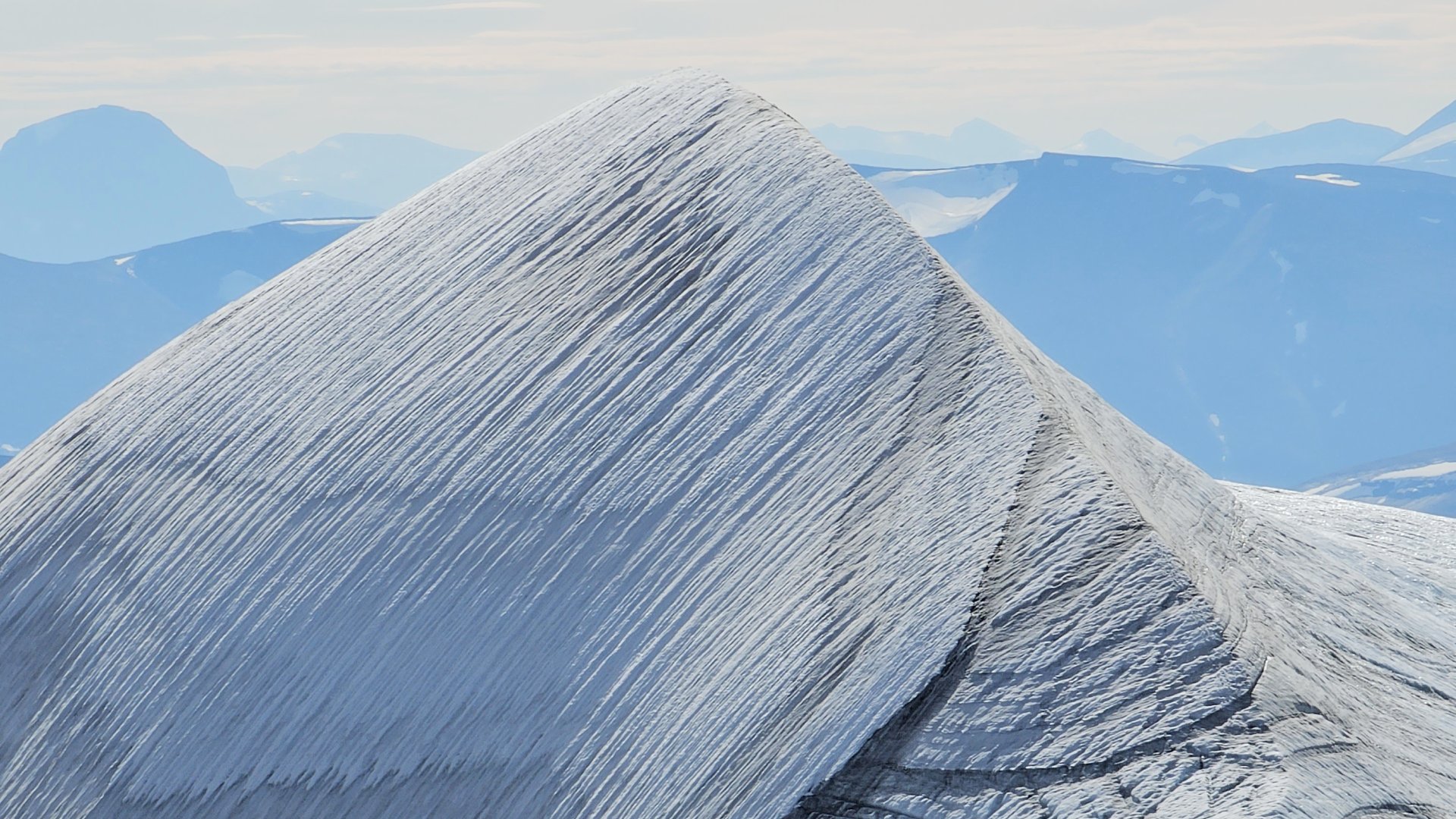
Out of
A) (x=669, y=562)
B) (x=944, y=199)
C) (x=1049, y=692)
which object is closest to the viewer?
(x=1049, y=692)

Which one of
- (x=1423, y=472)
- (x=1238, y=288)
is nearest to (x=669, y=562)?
(x=1423, y=472)

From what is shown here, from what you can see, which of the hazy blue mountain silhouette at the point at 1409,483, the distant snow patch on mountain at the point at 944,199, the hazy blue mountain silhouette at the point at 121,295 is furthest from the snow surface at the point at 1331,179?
the hazy blue mountain silhouette at the point at 121,295

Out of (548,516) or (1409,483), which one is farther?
(1409,483)

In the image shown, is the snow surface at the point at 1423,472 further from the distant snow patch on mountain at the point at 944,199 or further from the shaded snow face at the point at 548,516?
the shaded snow face at the point at 548,516

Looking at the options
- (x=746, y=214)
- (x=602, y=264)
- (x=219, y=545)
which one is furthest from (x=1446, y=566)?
(x=219, y=545)

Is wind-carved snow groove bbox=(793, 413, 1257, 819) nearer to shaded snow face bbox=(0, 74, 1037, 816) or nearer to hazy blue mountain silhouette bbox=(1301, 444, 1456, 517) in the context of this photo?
shaded snow face bbox=(0, 74, 1037, 816)

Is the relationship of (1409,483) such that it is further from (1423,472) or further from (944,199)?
(944,199)

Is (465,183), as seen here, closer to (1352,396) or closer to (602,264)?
(602,264)
